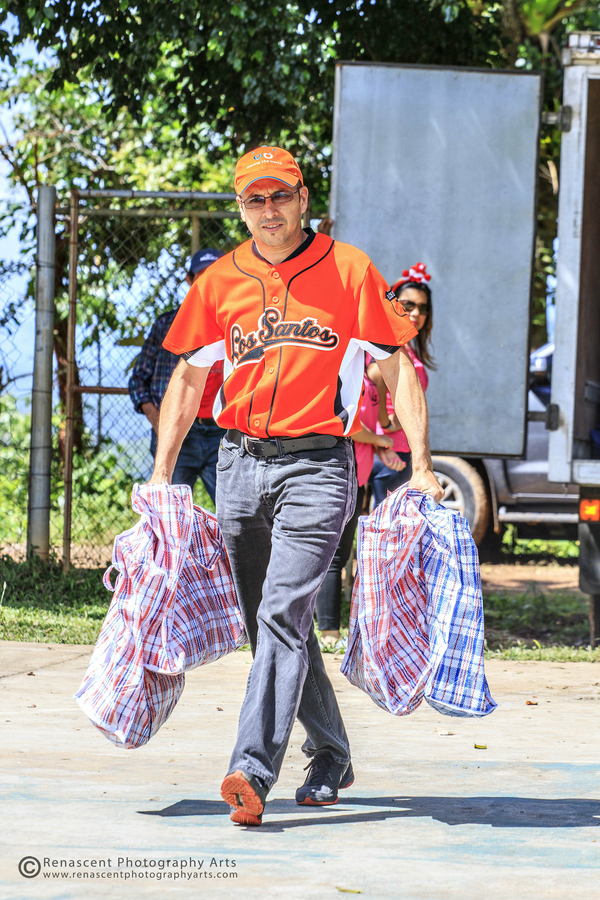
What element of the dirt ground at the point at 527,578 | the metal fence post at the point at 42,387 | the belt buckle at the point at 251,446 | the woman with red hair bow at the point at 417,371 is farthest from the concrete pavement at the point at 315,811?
the dirt ground at the point at 527,578

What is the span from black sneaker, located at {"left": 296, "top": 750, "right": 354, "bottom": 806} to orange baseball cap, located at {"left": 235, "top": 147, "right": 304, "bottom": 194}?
1.70 meters

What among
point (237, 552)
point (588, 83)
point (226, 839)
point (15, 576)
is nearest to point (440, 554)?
point (237, 552)

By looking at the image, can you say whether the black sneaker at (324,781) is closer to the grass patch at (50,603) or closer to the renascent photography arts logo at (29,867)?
the renascent photography arts logo at (29,867)

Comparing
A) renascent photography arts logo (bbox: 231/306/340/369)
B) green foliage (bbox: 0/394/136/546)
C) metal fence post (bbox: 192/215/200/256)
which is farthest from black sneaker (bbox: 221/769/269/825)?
green foliage (bbox: 0/394/136/546)

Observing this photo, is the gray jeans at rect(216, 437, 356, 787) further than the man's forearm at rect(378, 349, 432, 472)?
No

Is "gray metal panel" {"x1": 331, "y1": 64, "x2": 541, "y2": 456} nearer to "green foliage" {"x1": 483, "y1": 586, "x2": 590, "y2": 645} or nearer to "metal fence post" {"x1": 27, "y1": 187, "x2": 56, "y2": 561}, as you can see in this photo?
"green foliage" {"x1": 483, "y1": 586, "x2": 590, "y2": 645}

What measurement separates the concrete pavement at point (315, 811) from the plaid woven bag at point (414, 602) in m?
0.37

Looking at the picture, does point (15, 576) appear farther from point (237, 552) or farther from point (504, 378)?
point (237, 552)

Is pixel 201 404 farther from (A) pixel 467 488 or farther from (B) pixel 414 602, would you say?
(A) pixel 467 488

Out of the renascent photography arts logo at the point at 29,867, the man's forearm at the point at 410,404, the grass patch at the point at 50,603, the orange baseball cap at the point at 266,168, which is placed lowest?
the grass patch at the point at 50,603

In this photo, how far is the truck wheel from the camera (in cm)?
1016

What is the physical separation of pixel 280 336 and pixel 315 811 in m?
1.37

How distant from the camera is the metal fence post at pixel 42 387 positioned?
777 centimetres

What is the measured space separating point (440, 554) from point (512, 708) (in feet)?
5.89
